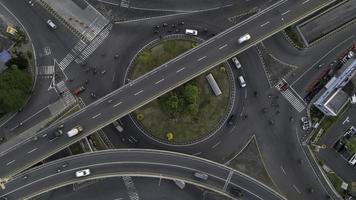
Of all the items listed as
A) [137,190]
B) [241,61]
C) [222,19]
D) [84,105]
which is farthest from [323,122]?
[84,105]

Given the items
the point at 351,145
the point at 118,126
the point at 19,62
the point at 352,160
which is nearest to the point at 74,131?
the point at 118,126

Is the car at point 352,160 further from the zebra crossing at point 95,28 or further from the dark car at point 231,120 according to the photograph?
the zebra crossing at point 95,28

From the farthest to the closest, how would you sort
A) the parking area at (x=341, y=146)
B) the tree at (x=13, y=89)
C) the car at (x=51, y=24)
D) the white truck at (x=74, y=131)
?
the parking area at (x=341, y=146) → the car at (x=51, y=24) → the tree at (x=13, y=89) → the white truck at (x=74, y=131)

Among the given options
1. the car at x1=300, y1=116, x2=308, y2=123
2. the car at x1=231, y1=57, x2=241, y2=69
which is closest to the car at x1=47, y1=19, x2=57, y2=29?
the car at x1=231, y1=57, x2=241, y2=69

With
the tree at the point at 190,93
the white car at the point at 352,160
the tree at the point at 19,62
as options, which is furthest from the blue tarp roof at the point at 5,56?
the white car at the point at 352,160

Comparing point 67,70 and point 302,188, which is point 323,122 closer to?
point 302,188

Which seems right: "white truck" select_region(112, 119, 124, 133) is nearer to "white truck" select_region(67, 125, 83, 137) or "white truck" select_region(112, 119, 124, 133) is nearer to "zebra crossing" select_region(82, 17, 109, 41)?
"white truck" select_region(67, 125, 83, 137)

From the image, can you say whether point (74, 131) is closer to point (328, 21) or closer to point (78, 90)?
point (78, 90)
